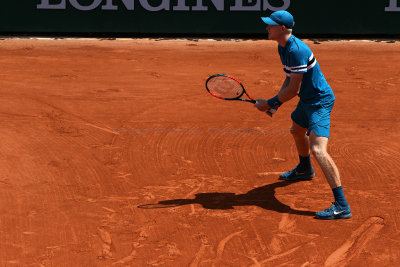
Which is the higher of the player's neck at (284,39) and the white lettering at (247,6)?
the player's neck at (284,39)

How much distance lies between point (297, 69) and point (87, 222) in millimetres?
2493

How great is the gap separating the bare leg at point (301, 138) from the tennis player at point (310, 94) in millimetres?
416

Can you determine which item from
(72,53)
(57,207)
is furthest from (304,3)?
(57,207)

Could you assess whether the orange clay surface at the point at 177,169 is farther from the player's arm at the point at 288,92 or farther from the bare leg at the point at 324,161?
the player's arm at the point at 288,92

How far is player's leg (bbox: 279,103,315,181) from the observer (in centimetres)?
688

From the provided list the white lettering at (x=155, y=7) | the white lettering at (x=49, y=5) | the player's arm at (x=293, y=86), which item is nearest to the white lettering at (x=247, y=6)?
the white lettering at (x=155, y=7)

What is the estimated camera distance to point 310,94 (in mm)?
6477

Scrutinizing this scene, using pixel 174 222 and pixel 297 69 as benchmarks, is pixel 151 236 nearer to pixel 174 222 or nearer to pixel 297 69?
pixel 174 222

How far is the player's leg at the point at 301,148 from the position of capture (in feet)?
22.6

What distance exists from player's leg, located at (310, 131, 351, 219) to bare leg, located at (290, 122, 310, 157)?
615 millimetres

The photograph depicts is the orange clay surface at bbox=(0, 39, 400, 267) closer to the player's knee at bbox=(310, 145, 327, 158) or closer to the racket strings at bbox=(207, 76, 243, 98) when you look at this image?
the player's knee at bbox=(310, 145, 327, 158)

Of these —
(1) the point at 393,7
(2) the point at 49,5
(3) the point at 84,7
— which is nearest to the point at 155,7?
(3) the point at 84,7

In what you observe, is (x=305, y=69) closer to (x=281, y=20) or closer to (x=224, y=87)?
(x=281, y=20)

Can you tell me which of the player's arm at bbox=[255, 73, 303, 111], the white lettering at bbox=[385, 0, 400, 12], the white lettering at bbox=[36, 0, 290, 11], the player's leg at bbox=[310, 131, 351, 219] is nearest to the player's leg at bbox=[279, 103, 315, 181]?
the player's arm at bbox=[255, 73, 303, 111]
